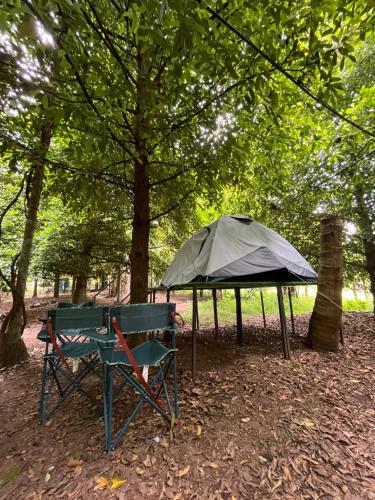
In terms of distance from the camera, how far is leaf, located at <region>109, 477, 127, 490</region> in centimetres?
187

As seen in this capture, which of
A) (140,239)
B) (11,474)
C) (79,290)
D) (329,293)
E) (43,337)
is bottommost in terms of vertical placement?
(11,474)

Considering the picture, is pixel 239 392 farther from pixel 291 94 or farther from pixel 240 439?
pixel 291 94

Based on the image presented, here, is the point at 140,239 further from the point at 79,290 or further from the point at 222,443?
the point at 79,290

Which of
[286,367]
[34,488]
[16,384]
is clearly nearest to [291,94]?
[286,367]

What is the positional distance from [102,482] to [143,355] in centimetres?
107

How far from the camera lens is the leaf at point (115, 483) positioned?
187 cm

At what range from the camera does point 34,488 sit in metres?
1.92

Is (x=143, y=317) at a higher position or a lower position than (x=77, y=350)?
higher

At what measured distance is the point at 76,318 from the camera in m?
2.80

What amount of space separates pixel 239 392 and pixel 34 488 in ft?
6.97

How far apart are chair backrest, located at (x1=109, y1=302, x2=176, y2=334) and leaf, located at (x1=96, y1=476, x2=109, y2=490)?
3.63 feet

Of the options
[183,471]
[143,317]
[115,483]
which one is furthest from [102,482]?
[143,317]

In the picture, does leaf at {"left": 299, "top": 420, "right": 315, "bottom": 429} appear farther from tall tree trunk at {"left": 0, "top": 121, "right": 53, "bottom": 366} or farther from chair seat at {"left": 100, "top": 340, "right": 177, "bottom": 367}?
tall tree trunk at {"left": 0, "top": 121, "right": 53, "bottom": 366}

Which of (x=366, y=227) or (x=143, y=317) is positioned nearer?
(x=143, y=317)
